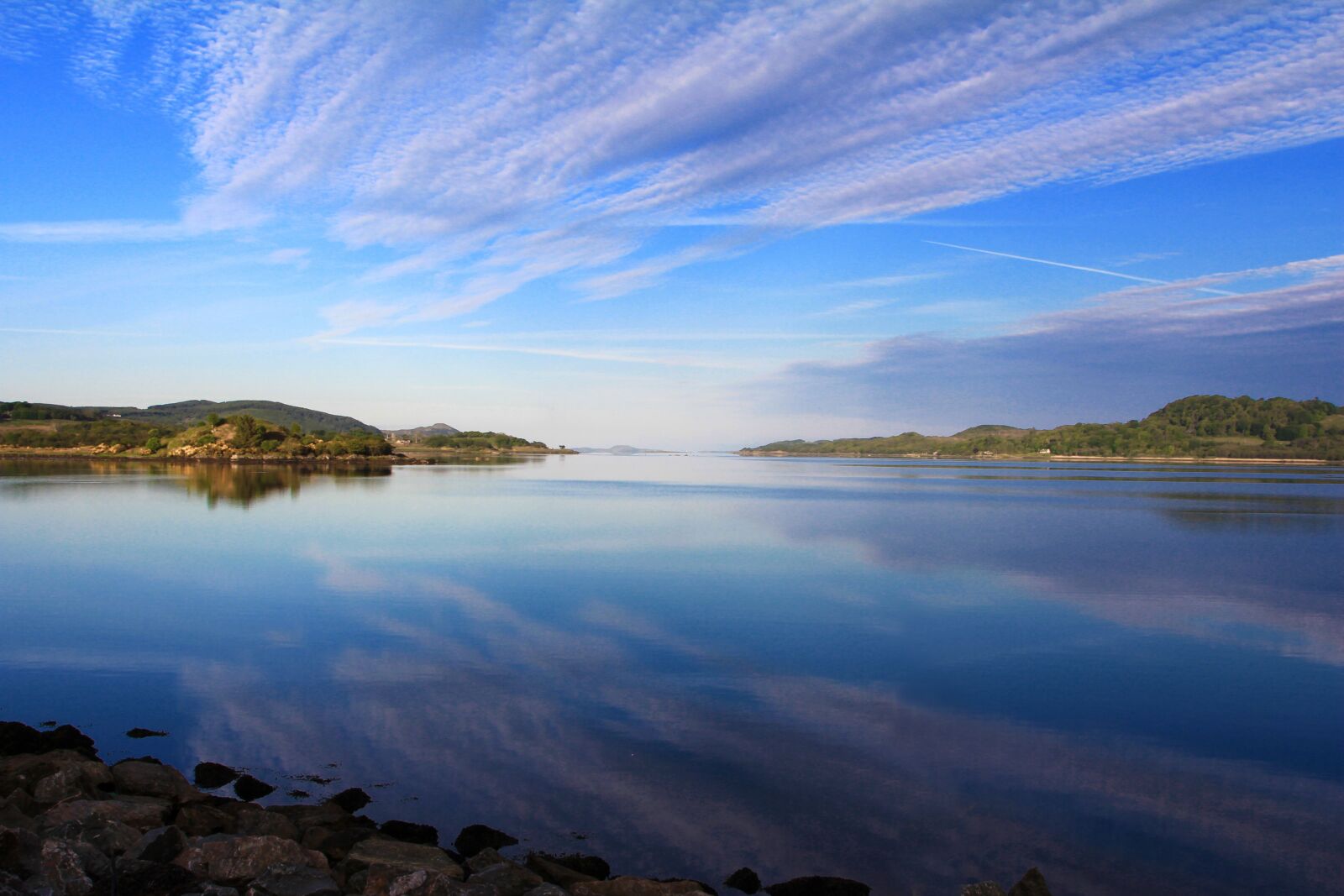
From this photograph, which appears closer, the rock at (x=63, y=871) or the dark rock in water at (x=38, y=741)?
the rock at (x=63, y=871)

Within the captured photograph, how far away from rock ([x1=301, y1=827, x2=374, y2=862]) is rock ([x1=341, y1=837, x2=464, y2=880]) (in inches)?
3.0

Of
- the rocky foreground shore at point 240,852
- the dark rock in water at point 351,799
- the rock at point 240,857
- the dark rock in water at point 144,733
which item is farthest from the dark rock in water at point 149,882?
the dark rock in water at point 144,733

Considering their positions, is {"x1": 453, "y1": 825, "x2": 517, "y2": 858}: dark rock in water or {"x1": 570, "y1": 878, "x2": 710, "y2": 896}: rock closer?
{"x1": 570, "y1": 878, "x2": 710, "y2": 896}: rock

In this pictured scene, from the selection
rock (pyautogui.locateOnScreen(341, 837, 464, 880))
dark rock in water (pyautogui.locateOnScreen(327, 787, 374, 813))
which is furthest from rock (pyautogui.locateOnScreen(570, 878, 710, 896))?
dark rock in water (pyautogui.locateOnScreen(327, 787, 374, 813))

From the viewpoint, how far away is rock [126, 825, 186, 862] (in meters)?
4.76

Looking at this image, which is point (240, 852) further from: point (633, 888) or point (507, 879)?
point (633, 888)

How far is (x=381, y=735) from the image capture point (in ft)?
24.5

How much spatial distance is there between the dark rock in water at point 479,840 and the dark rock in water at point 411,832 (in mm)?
156

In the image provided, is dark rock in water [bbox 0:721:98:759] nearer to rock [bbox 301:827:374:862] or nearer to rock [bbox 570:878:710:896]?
rock [bbox 301:827:374:862]

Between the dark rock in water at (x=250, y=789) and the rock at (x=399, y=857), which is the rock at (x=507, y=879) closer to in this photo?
the rock at (x=399, y=857)

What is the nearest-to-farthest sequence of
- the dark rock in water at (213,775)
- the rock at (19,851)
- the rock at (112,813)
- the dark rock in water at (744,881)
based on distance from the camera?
1. the rock at (19,851)
2. the dark rock in water at (744,881)
3. the rock at (112,813)
4. the dark rock in water at (213,775)

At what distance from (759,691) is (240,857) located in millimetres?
5393

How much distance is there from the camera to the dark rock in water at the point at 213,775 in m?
6.35

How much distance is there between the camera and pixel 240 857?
15.3 feet
